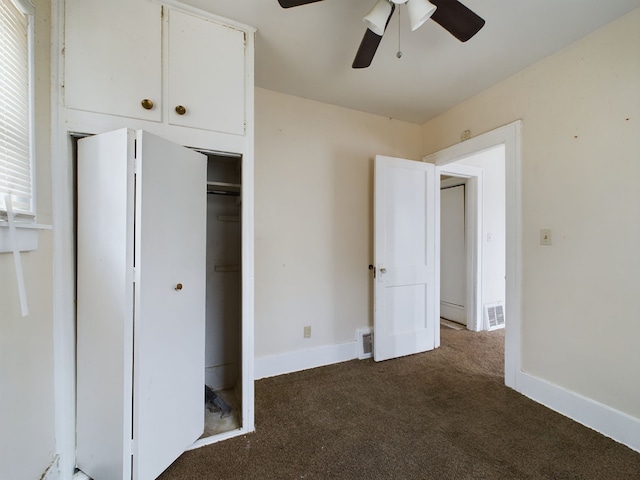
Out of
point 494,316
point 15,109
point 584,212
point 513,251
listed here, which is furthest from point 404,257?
point 15,109

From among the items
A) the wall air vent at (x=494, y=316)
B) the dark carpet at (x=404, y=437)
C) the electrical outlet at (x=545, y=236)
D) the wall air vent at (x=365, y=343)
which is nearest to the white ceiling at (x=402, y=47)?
the electrical outlet at (x=545, y=236)

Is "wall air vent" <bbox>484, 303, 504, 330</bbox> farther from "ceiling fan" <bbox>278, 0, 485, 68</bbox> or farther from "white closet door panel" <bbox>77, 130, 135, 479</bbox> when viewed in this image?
"white closet door panel" <bbox>77, 130, 135, 479</bbox>

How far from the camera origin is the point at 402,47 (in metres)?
1.84

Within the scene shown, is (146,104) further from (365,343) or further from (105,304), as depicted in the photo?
(365,343)

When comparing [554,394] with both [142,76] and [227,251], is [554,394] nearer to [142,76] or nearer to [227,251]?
[227,251]

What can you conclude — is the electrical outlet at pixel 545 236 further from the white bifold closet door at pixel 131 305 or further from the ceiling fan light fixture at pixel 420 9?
the white bifold closet door at pixel 131 305

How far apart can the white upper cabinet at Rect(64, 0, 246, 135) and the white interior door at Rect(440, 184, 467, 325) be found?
321 cm

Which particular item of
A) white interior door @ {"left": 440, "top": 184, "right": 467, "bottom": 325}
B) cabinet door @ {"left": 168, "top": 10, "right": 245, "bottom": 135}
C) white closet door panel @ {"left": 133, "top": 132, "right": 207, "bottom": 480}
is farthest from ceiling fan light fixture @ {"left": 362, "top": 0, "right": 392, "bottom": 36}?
white interior door @ {"left": 440, "top": 184, "right": 467, "bottom": 325}

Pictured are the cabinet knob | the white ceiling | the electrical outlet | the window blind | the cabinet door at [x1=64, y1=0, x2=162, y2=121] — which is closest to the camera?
the window blind

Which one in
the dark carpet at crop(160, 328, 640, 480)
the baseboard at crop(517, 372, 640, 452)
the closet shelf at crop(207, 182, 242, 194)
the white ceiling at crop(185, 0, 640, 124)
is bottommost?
the dark carpet at crop(160, 328, 640, 480)

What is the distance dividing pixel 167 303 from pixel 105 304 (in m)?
0.25

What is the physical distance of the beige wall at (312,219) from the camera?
2352mm

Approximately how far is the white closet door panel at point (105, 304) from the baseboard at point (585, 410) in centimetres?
252

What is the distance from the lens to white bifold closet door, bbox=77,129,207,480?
122cm
